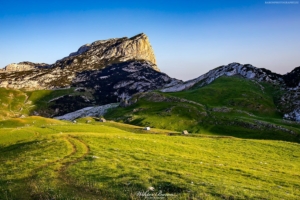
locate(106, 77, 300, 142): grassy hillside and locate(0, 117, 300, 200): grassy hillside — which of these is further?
locate(106, 77, 300, 142): grassy hillside

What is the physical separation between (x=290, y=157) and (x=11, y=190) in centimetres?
4701

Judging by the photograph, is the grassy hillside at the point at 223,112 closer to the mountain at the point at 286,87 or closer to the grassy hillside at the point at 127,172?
the mountain at the point at 286,87

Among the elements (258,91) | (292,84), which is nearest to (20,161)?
(258,91)

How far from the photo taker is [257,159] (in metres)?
42.2

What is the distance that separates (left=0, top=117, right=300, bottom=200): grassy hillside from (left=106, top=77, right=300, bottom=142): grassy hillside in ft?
181

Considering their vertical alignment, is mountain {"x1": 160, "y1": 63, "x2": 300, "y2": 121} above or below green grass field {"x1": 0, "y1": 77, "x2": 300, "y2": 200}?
above

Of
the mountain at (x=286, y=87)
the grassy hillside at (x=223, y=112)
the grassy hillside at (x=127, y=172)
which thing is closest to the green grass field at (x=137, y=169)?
the grassy hillside at (x=127, y=172)

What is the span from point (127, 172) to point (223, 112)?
106052 millimetres

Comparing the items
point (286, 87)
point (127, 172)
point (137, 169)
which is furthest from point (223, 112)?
point (127, 172)

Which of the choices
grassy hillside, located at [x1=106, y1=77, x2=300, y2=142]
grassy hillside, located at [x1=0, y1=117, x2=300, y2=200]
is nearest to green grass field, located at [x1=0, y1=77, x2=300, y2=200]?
grassy hillside, located at [x1=0, y1=117, x2=300, y2=200]

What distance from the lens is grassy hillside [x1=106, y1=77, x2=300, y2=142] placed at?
323 feet

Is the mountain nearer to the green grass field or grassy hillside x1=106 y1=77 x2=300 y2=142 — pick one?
grassy hillside x1=106 y1=77 x2=300 y2=142

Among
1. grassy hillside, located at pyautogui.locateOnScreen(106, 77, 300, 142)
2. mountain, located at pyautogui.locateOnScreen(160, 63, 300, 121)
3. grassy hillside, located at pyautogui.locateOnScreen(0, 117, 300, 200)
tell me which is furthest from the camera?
mountain, located at pyautogui.locateOnScreen(160, 63, 300, 121)

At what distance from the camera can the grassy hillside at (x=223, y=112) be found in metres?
98.4
